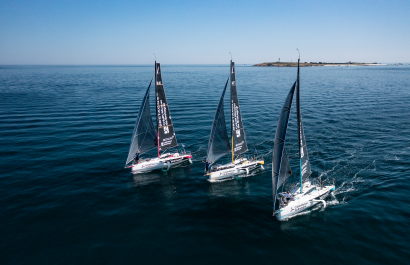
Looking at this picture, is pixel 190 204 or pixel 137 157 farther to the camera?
pixel 137 157

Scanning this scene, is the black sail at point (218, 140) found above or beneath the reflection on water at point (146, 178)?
above

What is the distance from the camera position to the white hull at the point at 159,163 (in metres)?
37.3

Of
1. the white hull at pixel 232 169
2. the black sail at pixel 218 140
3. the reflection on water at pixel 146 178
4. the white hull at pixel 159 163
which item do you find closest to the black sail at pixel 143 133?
the white hull at pixel 159 163

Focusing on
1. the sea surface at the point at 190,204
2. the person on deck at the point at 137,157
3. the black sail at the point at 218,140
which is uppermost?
the black sail at the point at 218,140

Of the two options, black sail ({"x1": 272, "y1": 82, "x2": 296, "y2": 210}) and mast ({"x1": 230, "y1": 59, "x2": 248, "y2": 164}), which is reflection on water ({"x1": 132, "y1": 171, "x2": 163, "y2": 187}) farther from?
black sail ({"x1": 272, "y1": 82, "x2": 296, "y2": 210})

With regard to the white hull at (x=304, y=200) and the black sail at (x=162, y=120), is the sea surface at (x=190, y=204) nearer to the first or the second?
the white hull at (x=304, y=200)

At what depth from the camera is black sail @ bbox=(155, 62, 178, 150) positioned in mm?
36375

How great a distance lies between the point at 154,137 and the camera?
4019 centimetres

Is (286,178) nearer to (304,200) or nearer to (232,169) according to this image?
(304,200)

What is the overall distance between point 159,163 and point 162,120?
22.4 feet

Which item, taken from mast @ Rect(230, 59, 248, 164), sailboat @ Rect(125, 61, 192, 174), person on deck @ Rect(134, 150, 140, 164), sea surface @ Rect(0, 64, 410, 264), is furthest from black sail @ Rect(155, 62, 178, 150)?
mast @ Rect(230, 59, 248, 164)

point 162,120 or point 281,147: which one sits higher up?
point 162,120

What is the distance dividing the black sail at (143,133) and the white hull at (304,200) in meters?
22.8

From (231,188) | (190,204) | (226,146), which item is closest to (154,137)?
(226,146)
